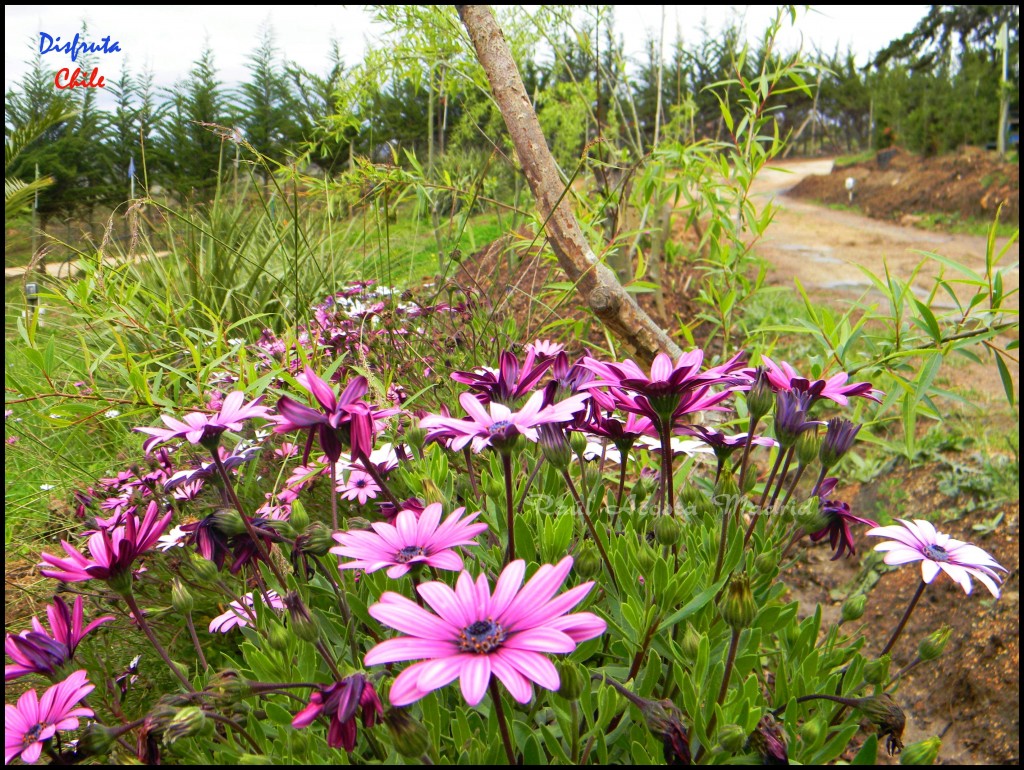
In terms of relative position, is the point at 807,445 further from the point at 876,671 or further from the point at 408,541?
the point at 408,541

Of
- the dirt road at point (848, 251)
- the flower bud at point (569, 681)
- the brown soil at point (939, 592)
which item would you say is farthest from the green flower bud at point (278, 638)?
the dirt road at point (848, 251)

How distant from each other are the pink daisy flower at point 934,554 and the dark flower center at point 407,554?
544mm

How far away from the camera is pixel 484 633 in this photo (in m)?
0.63

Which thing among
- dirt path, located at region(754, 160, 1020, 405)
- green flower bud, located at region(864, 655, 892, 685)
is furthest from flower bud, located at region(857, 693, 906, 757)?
dirt path, located at region(754, 160, 1020, 405)

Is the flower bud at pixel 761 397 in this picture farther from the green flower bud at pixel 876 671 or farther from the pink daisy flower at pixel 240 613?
the pink daisy flower at pixel 240 613

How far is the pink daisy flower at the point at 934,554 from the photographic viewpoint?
84 cm

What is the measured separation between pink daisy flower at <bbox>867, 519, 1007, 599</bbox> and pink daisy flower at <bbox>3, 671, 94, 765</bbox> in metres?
0.97

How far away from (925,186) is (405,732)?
41.2 feet

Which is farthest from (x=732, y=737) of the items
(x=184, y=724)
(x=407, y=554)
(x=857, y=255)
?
(x=857, y=255)

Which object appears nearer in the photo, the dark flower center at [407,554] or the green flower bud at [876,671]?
the dark flower center at [407,554]

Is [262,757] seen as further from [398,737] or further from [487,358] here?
[487,358]

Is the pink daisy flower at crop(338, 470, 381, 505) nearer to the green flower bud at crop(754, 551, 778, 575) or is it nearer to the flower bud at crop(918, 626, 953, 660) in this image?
the green flower bud at crop(754, 551, 778, 575)

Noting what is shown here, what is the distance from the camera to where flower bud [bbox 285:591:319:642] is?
78 cm

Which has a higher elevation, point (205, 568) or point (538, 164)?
point (538, 164)
